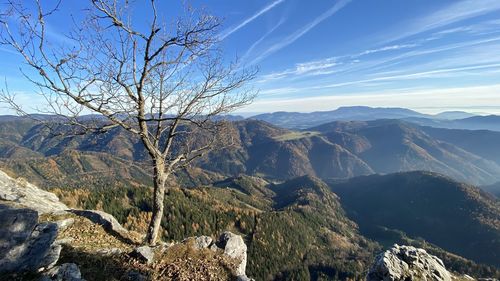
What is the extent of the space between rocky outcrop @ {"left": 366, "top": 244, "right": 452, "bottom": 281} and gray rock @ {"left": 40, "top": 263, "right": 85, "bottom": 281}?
20826mm

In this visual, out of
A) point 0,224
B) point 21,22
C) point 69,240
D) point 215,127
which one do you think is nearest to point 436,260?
point 215,127

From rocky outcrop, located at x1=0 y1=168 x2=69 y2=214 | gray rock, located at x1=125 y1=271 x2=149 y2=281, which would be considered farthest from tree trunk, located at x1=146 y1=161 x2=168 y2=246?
rocky outcrop, located at x1=0 y1=168 x2=69 y2=214

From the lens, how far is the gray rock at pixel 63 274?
1269cm

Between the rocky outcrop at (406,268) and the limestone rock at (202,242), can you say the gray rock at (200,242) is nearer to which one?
the limestone rock at (202,242)

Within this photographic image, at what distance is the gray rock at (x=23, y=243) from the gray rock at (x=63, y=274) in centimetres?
55

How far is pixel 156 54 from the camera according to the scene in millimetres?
17312

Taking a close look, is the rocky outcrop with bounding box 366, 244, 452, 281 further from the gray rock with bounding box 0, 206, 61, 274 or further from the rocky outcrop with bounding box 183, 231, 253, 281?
the gray rock with bounding box 0, 206, 61, 274

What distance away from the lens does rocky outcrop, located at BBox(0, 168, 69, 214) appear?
2377 cm

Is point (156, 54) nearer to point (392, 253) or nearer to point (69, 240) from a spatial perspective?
point (69, 240)

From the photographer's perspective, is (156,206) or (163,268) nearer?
(163,268)

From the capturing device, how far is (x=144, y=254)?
17375 mm

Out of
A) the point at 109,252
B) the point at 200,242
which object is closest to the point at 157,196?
the point at 109,252

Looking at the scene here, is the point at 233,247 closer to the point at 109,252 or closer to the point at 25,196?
the point at 109,252

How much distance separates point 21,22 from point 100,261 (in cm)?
1150
